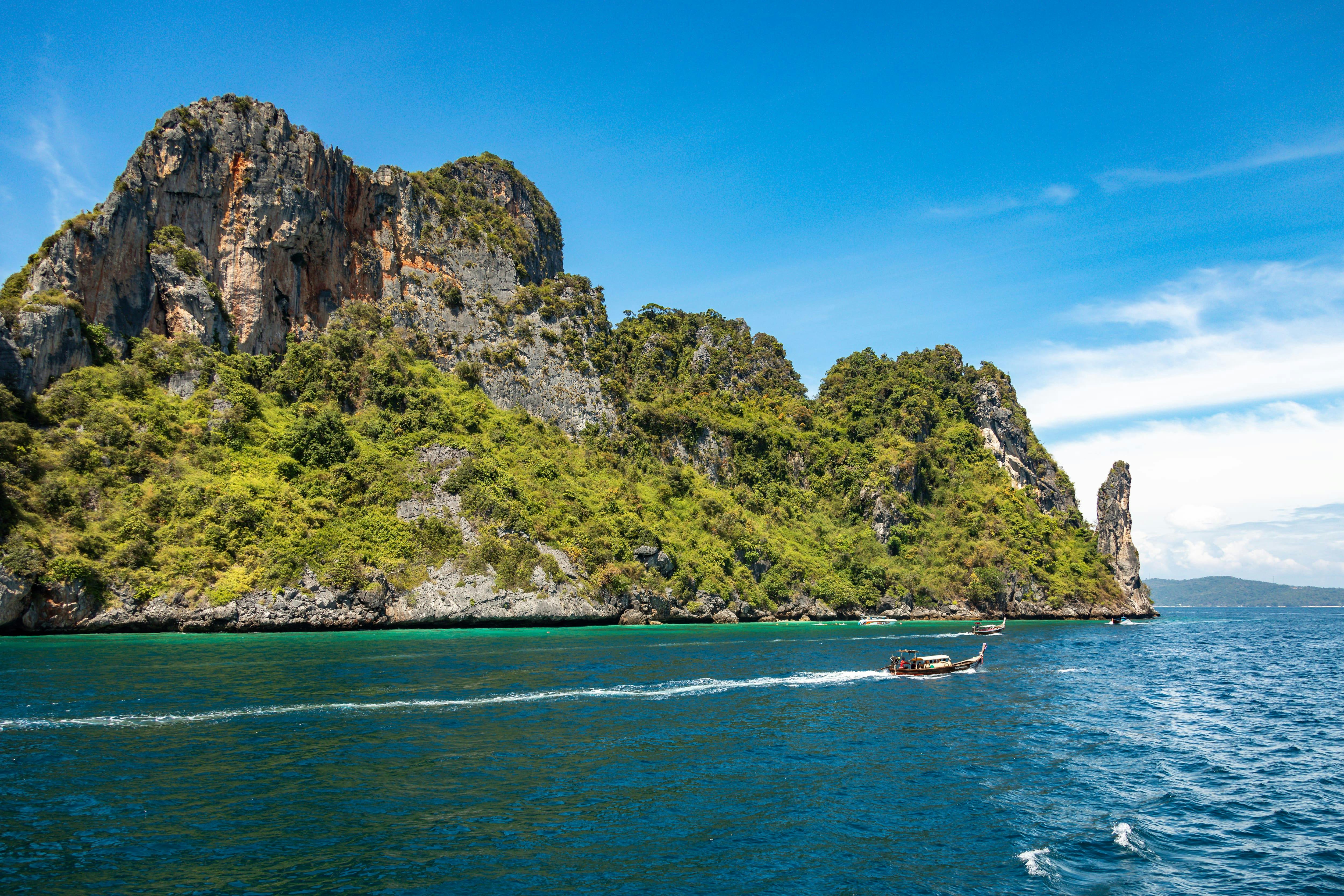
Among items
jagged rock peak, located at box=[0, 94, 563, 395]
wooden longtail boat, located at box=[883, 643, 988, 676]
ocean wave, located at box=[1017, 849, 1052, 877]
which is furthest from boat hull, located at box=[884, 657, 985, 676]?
jagged rock peak, located at box=[0, 94, 563, 395]

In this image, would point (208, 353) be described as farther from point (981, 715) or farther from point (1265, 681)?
point (1265, 681)

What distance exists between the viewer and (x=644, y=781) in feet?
73.8

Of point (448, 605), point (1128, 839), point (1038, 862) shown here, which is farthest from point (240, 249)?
point (1128, 839)

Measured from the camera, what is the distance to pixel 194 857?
51.0 feet

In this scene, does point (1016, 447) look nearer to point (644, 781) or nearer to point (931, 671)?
point (931, 671)

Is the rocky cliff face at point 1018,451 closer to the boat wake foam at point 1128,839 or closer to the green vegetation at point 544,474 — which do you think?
the green vegetation at point 544,474

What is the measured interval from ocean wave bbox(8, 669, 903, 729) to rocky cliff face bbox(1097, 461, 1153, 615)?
4372 inches

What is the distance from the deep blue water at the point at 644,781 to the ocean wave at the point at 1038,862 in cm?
13

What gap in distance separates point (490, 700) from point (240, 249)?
299 ft

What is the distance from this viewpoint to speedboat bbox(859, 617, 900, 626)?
3895 inches

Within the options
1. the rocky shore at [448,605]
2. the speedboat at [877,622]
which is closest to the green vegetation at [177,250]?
the rocky shore at [448,605]

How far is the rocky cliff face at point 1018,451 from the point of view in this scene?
149 m

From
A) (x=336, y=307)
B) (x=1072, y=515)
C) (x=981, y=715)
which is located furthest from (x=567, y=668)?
(x=1072, y=515)

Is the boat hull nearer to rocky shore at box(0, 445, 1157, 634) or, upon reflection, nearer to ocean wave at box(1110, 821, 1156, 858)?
ocean wave at box(1110, 821, 1156, 858)
